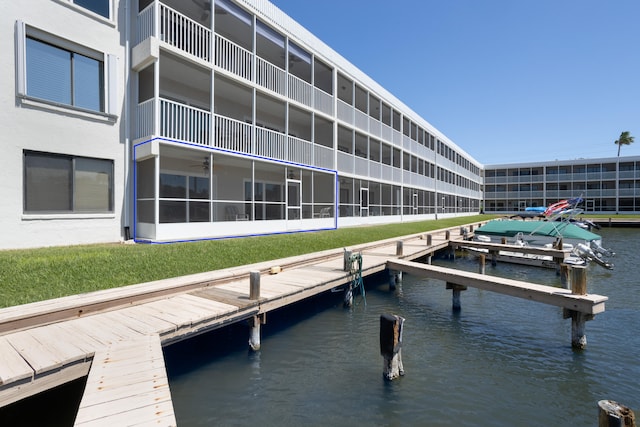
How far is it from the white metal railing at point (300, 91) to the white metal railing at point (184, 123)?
6.10 meters

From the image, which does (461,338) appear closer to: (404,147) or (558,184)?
(404,147)

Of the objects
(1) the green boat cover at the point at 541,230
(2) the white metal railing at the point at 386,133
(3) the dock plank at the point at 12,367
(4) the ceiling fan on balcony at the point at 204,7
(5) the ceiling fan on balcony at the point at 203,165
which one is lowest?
(3) the dock plank at the point at 12,367

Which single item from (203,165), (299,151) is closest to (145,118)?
(203,165)

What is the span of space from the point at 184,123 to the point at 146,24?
3557mm

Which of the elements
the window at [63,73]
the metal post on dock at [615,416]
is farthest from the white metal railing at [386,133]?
the metal post on dock at [615,416]

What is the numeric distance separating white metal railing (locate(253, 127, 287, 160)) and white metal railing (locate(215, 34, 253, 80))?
8.30 ft

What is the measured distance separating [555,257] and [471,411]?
1518 cm

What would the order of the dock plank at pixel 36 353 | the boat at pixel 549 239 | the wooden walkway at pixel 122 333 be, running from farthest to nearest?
the boat at pixel 549 239
the dock plank at pixel 36 353
the wooden walkway at pixel 122 333

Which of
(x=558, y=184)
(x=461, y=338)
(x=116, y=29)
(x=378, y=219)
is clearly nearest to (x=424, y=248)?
(x=461, y=338)

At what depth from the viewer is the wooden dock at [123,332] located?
3736 mm

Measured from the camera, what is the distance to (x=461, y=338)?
337 inches

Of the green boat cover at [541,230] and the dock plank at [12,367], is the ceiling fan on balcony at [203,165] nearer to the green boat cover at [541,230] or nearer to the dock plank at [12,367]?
the dock plank at [12,367]

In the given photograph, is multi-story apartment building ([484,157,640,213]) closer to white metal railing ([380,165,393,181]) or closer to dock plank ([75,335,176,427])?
white metal railing ([380,165,393,181])

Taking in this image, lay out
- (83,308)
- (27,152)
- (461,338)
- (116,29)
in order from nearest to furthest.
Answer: (83,308) → (461,338) → (27,152) → (116,29)
